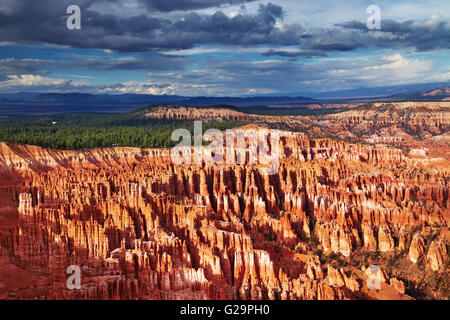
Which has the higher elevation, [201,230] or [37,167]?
[37,167]

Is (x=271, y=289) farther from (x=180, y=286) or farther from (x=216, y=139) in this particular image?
(x=216, y=139)

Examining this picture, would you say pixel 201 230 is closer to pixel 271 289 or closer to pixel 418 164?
pixel 271 289

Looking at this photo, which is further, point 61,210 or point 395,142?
point 395,142

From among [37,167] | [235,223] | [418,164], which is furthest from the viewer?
[418,164]

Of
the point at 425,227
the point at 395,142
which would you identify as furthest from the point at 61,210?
the point at 395,142

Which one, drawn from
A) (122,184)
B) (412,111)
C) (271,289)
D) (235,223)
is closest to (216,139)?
(122,184)

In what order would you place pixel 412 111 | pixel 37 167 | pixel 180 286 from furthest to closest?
1. pixel 412 111
2. pixel 37 167
3. pixel 180 286

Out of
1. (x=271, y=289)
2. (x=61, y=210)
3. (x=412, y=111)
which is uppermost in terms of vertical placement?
(x=412, y=111)
